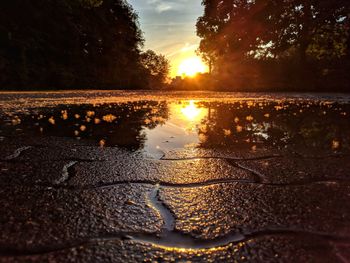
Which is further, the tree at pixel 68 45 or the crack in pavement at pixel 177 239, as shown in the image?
the tree at pixel 68 45

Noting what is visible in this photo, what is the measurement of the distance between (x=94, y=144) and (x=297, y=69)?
21663 millimetres

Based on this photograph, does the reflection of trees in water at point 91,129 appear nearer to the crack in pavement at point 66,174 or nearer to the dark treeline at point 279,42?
the crack in pavement at point 66,174

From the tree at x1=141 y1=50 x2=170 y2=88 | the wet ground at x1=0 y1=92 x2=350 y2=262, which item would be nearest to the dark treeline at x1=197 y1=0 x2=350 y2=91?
the wet ground at x1=0 y1=92 x2=350 y2=262

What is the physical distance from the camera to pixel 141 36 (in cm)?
3002

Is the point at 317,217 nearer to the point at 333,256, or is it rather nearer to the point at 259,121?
the point at 333,256

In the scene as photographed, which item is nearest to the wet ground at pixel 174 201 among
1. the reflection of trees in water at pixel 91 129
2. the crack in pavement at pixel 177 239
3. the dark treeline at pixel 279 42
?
the crack in pavement at pixel 177 239

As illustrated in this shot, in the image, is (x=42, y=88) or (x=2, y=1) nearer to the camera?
(x=42, y=88)

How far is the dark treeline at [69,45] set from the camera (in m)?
20.3

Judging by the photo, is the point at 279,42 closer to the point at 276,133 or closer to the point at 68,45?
the point at 68,45

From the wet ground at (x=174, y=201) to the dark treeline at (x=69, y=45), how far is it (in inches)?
698

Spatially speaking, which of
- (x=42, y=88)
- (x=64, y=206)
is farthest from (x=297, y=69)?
(x=64, y=206)

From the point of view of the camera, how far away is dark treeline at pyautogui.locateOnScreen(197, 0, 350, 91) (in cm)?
2008

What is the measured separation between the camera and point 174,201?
1.54 metres

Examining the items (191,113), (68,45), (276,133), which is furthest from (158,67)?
(276,133)
